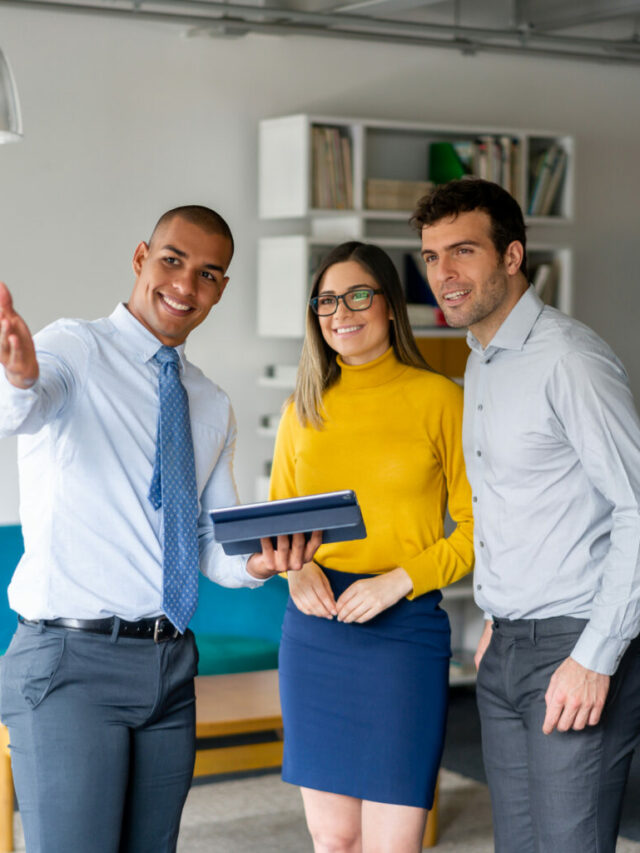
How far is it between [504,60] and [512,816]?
4.58m

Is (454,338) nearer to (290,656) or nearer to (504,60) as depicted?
(504,60)

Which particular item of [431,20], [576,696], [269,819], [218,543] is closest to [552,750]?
[576,696]

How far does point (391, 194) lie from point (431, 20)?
1164 mm

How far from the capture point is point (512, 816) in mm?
2371

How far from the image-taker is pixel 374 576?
265 cm

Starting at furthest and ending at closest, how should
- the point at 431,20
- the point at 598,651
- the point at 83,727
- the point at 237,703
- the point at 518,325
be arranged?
the point at 431,20
the point at 237,703
the point at 518,325
the point at 598,651
the point at 83,727

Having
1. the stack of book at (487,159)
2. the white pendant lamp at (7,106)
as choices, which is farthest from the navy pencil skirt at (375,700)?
the stack of book at (487,159)

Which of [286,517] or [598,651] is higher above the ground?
[286,517]

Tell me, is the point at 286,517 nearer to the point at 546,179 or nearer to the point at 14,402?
the point at 14,402

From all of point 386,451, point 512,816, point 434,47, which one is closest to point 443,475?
point 386,451

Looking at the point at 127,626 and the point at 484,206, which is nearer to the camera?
the point at 127,626

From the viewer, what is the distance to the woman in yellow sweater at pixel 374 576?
8.67ft

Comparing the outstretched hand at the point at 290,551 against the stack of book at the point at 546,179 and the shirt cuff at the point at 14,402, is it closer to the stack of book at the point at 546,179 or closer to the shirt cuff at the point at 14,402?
the shirt cuff at the point at 14,402

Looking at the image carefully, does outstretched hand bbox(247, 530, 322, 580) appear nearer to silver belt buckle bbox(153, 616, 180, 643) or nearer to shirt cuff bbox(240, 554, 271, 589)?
shirt cuff bbox(240, 554, 271, 589)
